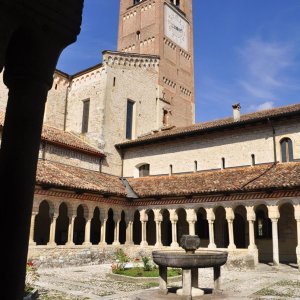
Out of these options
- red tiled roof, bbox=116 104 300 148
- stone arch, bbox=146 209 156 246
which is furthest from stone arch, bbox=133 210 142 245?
red tiled roof, bbox=116 104 300 148

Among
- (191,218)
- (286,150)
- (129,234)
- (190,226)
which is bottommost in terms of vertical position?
(129,234)

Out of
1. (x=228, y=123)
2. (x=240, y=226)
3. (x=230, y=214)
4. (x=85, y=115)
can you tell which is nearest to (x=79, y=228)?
(x=85, y=115)

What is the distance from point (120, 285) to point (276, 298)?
508cm

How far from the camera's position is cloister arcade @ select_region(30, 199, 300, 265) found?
18.5 m

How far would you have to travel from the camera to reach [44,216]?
22.1 m

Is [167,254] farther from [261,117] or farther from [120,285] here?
[261,117]

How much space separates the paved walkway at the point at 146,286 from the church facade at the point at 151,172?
2819 millimetres

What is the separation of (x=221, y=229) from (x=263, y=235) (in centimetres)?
255

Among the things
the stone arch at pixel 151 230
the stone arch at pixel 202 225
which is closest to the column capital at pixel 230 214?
the stone arch at pixel 202 225

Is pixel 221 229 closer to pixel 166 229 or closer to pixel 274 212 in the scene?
pixel 166 229

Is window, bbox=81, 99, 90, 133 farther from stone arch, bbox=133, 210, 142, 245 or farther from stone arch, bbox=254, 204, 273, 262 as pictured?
stone arch, bbox=254, 204, 273, 262

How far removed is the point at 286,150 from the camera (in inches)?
805

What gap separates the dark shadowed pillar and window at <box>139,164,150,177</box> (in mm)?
23183

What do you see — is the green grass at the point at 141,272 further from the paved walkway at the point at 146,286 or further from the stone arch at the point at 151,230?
the stone arch at the point at 151,230
